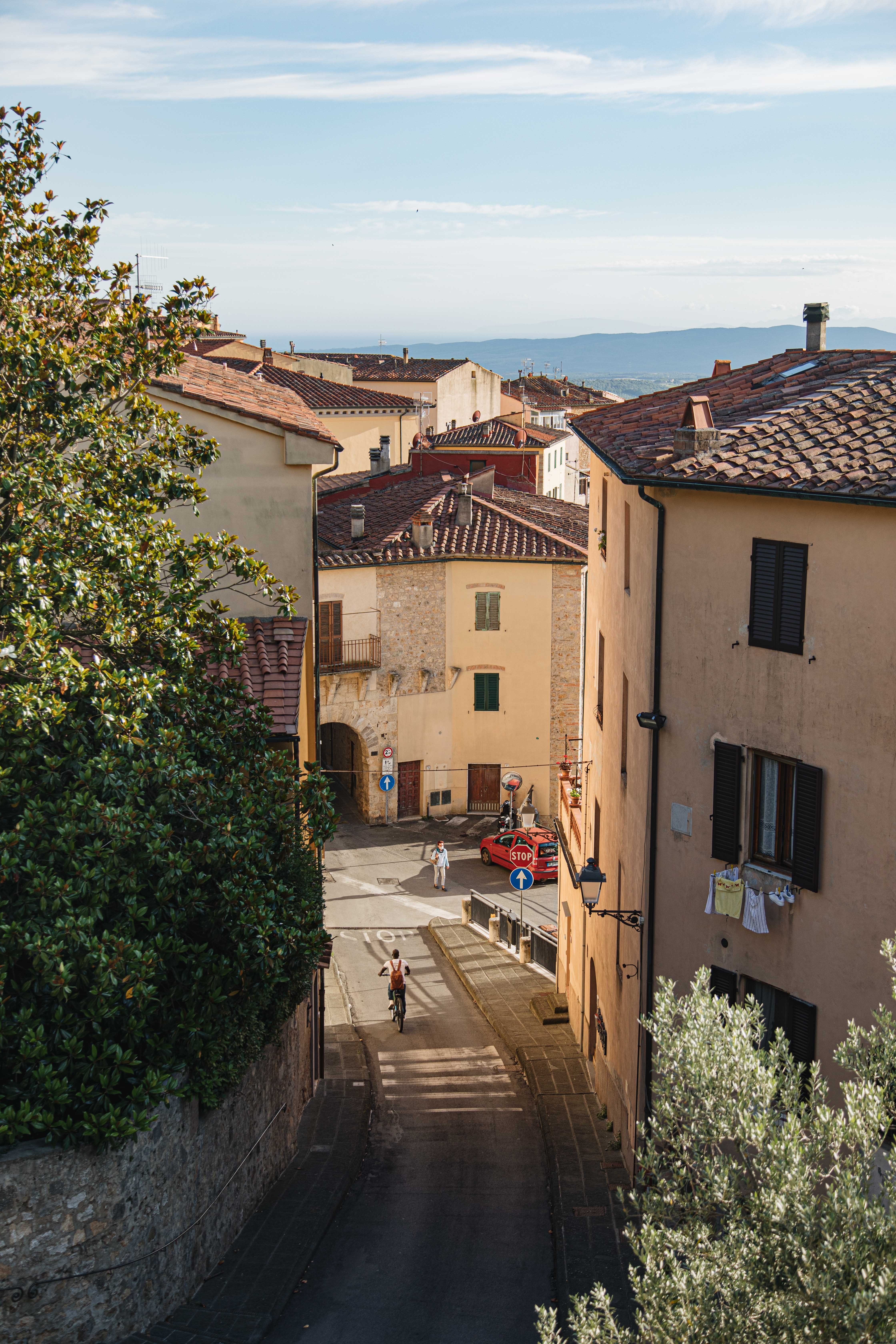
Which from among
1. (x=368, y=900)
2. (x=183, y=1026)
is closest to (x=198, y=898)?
(x=183, y=1026)

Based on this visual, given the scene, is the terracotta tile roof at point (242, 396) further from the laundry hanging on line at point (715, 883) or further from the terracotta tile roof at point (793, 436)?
the laundry hanging on line at point (715, 883)

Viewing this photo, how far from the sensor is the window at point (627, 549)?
19297 millimetres

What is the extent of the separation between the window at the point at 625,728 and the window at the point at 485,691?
24253mm

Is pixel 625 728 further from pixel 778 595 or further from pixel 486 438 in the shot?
pixel 486 438

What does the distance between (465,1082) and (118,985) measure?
42.4ft

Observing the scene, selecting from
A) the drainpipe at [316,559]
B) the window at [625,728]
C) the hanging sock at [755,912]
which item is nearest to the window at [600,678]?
the window at [625,728]

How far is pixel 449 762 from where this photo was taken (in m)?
45.5

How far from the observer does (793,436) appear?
15.3 metres

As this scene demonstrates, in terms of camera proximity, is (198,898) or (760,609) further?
(760,609)

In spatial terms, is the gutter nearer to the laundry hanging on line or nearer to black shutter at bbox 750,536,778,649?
black shutter at bbox 750,536,778,649

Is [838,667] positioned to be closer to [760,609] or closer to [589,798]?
[760,609]

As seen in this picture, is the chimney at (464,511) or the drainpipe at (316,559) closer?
the drainpipe at (316,559)

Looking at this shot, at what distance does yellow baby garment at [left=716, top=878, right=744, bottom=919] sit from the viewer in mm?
15375

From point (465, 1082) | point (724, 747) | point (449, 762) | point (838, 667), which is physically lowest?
→ point (465, 1082)
